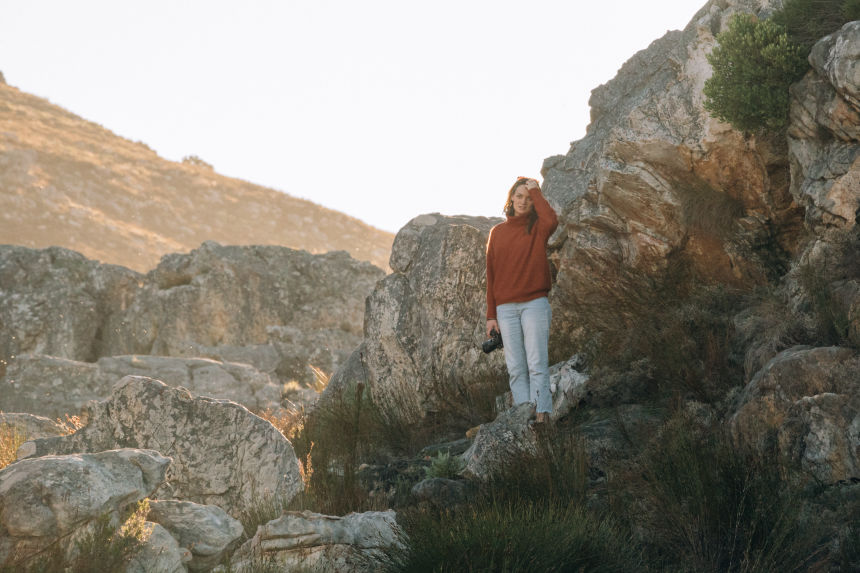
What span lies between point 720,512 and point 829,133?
176 inches

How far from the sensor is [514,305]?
26.5 ft

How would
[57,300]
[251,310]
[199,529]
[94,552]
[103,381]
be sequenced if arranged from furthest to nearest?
[251,310], [57,300], [103,381], [199,529], [94,552]

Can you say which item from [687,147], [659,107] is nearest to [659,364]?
[687,147]

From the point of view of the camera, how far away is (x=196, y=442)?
6.83 m

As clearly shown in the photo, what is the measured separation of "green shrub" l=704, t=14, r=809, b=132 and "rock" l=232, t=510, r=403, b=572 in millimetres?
5559

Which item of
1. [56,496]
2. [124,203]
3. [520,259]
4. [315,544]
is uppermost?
[124,203]

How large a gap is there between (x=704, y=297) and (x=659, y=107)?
2.28 m

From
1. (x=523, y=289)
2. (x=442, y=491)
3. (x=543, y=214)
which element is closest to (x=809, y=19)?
(x=543, y=214)

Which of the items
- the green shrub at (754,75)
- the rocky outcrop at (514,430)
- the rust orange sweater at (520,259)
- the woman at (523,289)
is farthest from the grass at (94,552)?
the green shrub at (754,75)

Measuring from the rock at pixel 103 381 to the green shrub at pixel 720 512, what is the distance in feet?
34.3

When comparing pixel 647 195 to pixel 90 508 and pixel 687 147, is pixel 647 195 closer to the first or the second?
pixel 687 147

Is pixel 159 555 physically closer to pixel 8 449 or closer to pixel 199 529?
pixel 199 529

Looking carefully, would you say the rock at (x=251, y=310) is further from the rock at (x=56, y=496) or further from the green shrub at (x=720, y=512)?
the green shrub at (x=720, y=512)

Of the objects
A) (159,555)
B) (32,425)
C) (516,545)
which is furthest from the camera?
(32,425)
